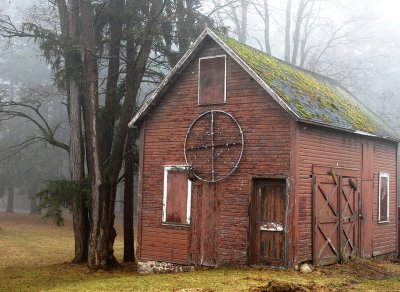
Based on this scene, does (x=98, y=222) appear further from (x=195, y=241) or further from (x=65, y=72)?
(x=65, y=72)

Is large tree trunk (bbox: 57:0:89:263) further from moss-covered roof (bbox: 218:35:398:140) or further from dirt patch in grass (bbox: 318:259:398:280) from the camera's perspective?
dirt patch in grass (bbox: 318:259:398:280)

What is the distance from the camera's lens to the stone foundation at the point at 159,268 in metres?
17.4

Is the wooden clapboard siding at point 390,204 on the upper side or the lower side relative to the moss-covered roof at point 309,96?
lower

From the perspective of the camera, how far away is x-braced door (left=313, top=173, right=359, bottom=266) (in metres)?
16.5

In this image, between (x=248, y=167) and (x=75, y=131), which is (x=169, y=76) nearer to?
(x=248, y=167)

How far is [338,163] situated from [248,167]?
3.45 metres

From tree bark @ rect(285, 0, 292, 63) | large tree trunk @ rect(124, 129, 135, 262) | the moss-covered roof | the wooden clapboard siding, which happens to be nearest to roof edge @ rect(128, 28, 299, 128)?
the moss-covered roof

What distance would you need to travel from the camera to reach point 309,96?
17.9m

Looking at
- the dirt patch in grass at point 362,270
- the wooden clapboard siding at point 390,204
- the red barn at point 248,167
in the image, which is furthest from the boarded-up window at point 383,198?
the dirt patch in grass at point 362,270

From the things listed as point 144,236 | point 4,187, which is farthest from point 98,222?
point 4,187

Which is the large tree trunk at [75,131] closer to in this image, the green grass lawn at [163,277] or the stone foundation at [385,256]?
the green grass lawn at [163,277]

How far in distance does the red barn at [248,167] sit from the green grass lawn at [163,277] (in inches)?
38.0

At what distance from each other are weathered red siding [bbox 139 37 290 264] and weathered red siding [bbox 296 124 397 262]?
81cm

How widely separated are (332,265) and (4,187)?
33.4m
